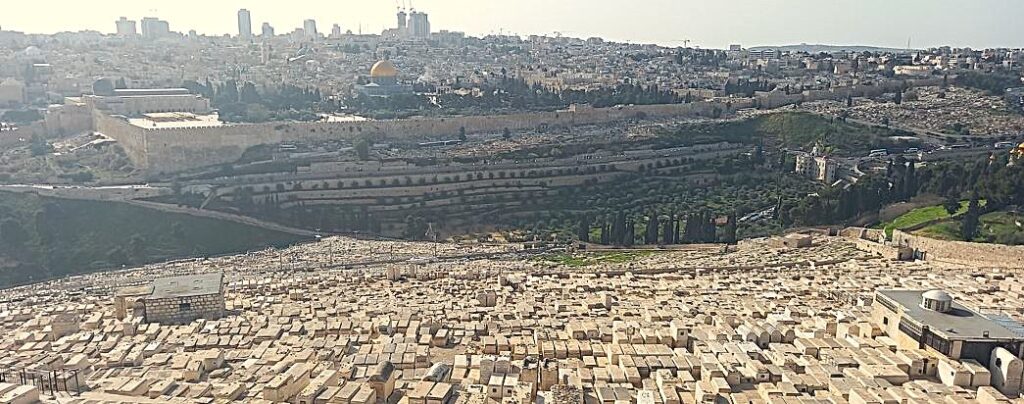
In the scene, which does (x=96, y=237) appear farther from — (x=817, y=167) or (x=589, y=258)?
(x=817, y=167)

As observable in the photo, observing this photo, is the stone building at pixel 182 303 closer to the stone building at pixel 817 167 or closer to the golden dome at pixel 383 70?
the stone building at pixel 817 167

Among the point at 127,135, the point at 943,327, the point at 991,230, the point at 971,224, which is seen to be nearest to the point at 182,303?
the point at 943,327

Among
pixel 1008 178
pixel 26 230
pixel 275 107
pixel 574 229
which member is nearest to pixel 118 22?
pixel 275 107

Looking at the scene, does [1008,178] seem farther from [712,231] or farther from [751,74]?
[751,74]

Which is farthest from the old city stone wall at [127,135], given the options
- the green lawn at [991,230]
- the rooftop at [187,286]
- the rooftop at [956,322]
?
the rooftop at [956,322]

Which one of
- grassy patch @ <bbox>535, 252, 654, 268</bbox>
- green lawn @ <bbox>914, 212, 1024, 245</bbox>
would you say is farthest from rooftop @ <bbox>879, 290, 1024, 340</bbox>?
grassy patch @ <bbox>535, 252, 654, 268</bbox>

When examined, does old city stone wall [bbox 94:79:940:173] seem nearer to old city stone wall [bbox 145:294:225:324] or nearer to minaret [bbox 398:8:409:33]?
old city stone wall [bbox 145:294:225:324]
